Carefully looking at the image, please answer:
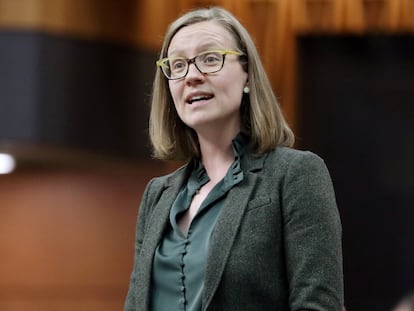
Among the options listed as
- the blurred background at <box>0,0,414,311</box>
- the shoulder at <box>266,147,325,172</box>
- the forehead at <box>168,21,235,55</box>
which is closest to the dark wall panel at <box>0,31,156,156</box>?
the blurred background at <box>0,0,414,311</box>

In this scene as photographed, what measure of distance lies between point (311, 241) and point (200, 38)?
0.48m

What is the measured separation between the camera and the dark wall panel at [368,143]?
282 inches

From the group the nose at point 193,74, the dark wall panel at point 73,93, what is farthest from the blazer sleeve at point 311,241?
the dark wall panel at point 73,93

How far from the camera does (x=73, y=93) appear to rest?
646 centimetres

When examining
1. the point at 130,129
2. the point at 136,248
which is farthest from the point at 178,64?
the point at 130,129

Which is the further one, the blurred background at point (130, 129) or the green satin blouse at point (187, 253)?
the blurred background at point (130, 129)

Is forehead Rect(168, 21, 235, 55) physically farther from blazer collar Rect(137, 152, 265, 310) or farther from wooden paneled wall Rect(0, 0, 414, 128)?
wooden paneled wall Rect(0, 0, 414, 128)

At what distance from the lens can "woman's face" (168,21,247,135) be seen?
2002mm

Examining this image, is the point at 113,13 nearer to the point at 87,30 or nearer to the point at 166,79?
the point at 87,30

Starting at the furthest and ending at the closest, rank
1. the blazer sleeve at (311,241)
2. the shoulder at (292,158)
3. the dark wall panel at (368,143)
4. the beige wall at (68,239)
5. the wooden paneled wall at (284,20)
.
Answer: the beige wall at (68,239) → the dark wall panel at (368,143) → the wooden paneled wall at (284,20) → the shoulder at (292,158) → the blazer sleeve at (311,241)

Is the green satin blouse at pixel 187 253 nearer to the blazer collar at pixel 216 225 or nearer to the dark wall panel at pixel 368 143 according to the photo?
the blazer collar at pixel 216 225

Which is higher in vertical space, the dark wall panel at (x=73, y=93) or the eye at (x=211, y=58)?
the eye at (x=211, y=58)

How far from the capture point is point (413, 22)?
7117 mm

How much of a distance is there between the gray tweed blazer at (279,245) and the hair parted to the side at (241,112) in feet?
0.28
